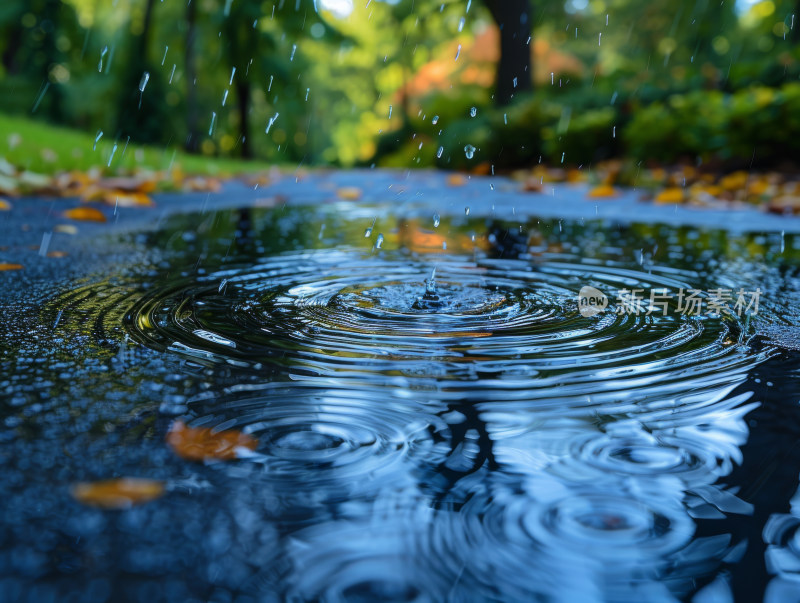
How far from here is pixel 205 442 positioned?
59.4 inches

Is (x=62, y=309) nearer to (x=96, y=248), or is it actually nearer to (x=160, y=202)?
(x=96, y=248)

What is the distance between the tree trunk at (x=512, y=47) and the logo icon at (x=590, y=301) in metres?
13.1

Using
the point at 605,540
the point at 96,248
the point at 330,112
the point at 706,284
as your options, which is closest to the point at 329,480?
the point at 605,540

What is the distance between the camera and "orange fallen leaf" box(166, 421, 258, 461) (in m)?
1.45

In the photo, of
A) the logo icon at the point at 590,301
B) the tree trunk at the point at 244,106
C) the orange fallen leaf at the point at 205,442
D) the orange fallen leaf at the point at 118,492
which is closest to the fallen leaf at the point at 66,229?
the logo icon at the point at 590,301

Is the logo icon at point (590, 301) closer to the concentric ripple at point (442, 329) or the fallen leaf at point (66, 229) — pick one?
the concentric ripple at point (442, 329)

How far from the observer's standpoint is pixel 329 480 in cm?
135

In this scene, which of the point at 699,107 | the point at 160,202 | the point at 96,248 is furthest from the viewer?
the point at 699,107

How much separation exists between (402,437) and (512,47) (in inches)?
594

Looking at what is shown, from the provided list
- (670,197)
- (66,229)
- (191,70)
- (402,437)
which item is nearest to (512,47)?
(191,70)

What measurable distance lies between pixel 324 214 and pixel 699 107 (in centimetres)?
562

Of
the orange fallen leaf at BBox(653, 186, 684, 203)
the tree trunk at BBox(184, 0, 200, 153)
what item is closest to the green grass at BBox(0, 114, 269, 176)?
the orange fallen leaf at BBox(653, 186, 684, 203)

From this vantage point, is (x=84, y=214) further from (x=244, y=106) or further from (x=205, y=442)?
(x=244, y=106)

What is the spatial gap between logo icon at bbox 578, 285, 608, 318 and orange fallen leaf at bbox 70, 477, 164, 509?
1652mm
